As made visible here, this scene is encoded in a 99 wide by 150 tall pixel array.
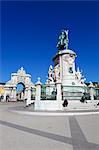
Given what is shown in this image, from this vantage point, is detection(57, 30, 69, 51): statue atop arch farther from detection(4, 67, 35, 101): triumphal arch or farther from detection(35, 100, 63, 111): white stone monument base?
detection(4, 67, 35, 101): triumphal arch

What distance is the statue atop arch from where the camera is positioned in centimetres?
3978

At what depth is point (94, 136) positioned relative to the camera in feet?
28.2

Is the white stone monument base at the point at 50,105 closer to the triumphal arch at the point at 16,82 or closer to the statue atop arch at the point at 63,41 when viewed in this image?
the statue atop arch at the point at 63,41

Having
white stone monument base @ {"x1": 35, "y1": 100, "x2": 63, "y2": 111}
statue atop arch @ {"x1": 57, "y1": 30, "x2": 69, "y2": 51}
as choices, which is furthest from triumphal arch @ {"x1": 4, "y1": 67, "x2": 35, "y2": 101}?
white stone monument base @ {"x1": 35, "y1": 100, "x2": 63, "y2": 111}

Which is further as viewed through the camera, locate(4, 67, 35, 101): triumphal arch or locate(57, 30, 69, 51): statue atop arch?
locate(4, 67, 35, 101): triumphal arch

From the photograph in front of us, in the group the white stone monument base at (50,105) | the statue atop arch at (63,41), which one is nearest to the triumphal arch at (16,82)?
the statue atop arch at (63,41)

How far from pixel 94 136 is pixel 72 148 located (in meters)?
2.32

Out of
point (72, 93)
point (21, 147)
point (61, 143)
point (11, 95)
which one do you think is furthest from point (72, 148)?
point (11, 95)

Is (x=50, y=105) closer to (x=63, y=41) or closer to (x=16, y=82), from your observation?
(x=63, y=41)

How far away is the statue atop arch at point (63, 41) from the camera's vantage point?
39.8 metres

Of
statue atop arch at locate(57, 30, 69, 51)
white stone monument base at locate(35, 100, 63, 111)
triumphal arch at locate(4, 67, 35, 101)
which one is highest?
statue atop arch at locate(57, 30, 69, 51)

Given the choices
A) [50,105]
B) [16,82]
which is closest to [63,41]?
[50,105]

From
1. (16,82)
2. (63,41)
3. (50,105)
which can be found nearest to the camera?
(50,105)

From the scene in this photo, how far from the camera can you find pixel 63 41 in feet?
132
